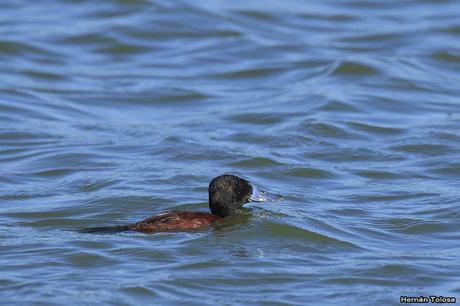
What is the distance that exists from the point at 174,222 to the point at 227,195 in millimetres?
581

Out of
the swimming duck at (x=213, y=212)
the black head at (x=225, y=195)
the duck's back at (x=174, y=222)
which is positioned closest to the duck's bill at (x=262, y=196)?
the swimming duck at (x=213, y=212)

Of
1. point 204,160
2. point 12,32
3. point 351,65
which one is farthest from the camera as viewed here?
point 12,32

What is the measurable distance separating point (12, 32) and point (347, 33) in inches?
204

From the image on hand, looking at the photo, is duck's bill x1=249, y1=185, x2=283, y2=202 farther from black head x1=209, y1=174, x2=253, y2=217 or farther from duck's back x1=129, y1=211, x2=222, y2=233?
duck's back x1=129, y1=211, x2=222, y2=233

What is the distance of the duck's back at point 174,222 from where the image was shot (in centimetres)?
951

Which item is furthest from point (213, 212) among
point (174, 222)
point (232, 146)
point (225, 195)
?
point (232, 146)

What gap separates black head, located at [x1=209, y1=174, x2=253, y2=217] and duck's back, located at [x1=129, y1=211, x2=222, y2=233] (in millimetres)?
168

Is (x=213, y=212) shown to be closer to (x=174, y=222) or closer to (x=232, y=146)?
(x=174, y=222)

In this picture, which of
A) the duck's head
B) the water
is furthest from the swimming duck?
the water

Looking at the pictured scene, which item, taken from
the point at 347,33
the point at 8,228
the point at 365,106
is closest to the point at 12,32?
the point at 347,33

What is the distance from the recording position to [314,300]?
8.33m

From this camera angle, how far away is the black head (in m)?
9.84

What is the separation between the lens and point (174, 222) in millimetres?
9531

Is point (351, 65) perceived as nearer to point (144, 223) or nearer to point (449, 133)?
point (449, 133)
